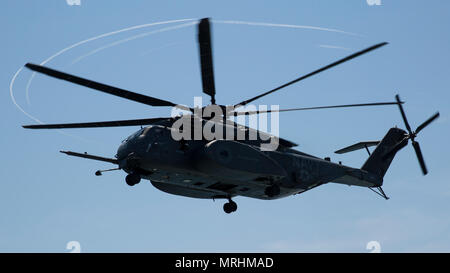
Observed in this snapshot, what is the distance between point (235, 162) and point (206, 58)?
19.7 feet

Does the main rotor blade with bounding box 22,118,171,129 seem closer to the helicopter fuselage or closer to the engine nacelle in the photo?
the helicopter fuselage

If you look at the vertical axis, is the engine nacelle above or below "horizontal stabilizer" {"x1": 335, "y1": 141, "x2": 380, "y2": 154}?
below

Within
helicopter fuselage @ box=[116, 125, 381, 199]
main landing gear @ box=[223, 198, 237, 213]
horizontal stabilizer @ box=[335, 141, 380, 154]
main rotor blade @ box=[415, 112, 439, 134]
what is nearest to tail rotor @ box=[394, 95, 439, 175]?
main rotor blade @ box=[415, 112, 439, 134]

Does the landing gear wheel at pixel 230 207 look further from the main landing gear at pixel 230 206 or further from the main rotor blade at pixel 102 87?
the main rotor blade at pixel 102 87

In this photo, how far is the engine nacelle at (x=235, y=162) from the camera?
28156 millimetres

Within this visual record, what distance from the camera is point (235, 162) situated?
28750 mm

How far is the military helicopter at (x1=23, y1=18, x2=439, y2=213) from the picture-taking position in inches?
1037

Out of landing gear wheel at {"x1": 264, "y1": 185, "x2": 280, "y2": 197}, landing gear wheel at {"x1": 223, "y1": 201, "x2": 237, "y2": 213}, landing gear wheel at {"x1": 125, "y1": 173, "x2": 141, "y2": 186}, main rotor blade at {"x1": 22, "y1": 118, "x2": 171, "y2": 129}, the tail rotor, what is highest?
the tail rotor

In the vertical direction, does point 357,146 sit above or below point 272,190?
above

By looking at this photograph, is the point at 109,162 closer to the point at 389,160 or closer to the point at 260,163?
the point at 260,163

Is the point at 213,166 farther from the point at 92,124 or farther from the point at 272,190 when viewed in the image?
the point at 92,124

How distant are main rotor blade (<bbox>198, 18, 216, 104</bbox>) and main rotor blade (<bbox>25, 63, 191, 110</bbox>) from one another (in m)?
1.89

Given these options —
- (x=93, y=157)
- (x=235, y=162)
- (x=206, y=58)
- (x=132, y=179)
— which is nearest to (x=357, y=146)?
(x=235, y=162)
